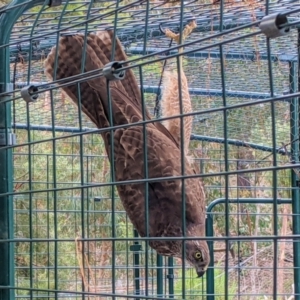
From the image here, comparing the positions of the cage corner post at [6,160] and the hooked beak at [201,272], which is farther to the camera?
the hooked beak at [201,272]

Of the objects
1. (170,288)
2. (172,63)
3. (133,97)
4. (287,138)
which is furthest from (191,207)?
(287,138)

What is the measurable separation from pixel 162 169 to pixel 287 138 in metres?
1.85

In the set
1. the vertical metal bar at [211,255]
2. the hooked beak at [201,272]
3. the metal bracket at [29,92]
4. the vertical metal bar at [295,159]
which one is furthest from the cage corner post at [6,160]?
the vertical metal bar at [211,255]

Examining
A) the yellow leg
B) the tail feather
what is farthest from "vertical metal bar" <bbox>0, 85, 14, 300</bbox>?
the yellow leg

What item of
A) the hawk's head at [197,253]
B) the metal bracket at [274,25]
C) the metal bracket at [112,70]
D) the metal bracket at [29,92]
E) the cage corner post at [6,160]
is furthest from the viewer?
the hawk's head at [197,253]

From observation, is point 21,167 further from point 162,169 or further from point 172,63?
point 162,169

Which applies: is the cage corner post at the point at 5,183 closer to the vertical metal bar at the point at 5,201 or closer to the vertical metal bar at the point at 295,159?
the vertical metal bar at the point at 5,201

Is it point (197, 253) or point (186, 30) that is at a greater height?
point (186, 30)

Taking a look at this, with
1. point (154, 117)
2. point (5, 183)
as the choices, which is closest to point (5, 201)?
point (5, 183)

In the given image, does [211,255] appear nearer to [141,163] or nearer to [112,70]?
[141,163]

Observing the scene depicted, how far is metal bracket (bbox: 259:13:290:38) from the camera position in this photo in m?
1.09

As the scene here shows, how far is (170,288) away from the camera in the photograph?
369 centimetres

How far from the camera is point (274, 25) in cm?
109

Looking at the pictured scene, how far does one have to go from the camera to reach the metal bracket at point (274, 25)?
3.57ft
